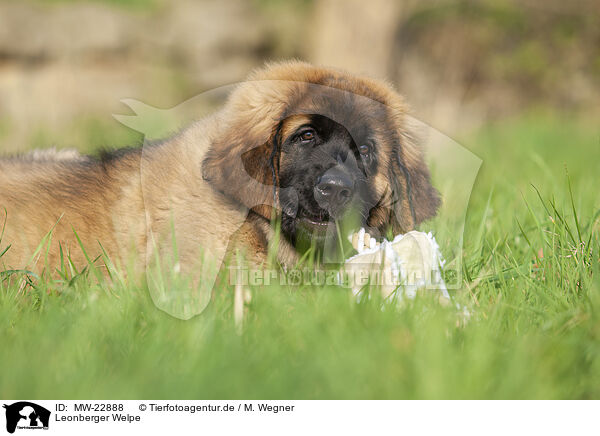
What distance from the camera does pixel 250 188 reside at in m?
2.23

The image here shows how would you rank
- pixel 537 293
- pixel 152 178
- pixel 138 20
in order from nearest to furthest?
pixel 537 293 < pixel 152 178 < pixel 138 20

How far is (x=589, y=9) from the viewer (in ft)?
27.0

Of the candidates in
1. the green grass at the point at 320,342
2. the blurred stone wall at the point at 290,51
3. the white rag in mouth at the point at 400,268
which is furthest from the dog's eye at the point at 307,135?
the blurred stone wall at the point at 290,51

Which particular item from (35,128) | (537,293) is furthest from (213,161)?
(35,128)

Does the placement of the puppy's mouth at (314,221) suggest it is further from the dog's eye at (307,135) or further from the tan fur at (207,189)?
the dog's eye at (307,135)

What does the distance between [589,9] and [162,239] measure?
25.3 feet

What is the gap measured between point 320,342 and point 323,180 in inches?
28.6

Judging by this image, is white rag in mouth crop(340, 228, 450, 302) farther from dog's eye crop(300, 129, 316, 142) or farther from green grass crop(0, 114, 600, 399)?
dog's eye crop(300, 129, 316, 142)

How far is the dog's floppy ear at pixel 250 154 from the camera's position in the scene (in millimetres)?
2236

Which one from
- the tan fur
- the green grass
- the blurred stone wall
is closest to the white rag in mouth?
the green grass

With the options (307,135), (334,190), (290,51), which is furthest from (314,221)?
(290,51)

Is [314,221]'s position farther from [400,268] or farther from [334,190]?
[400,268]

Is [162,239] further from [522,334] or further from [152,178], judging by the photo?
[522,334]
